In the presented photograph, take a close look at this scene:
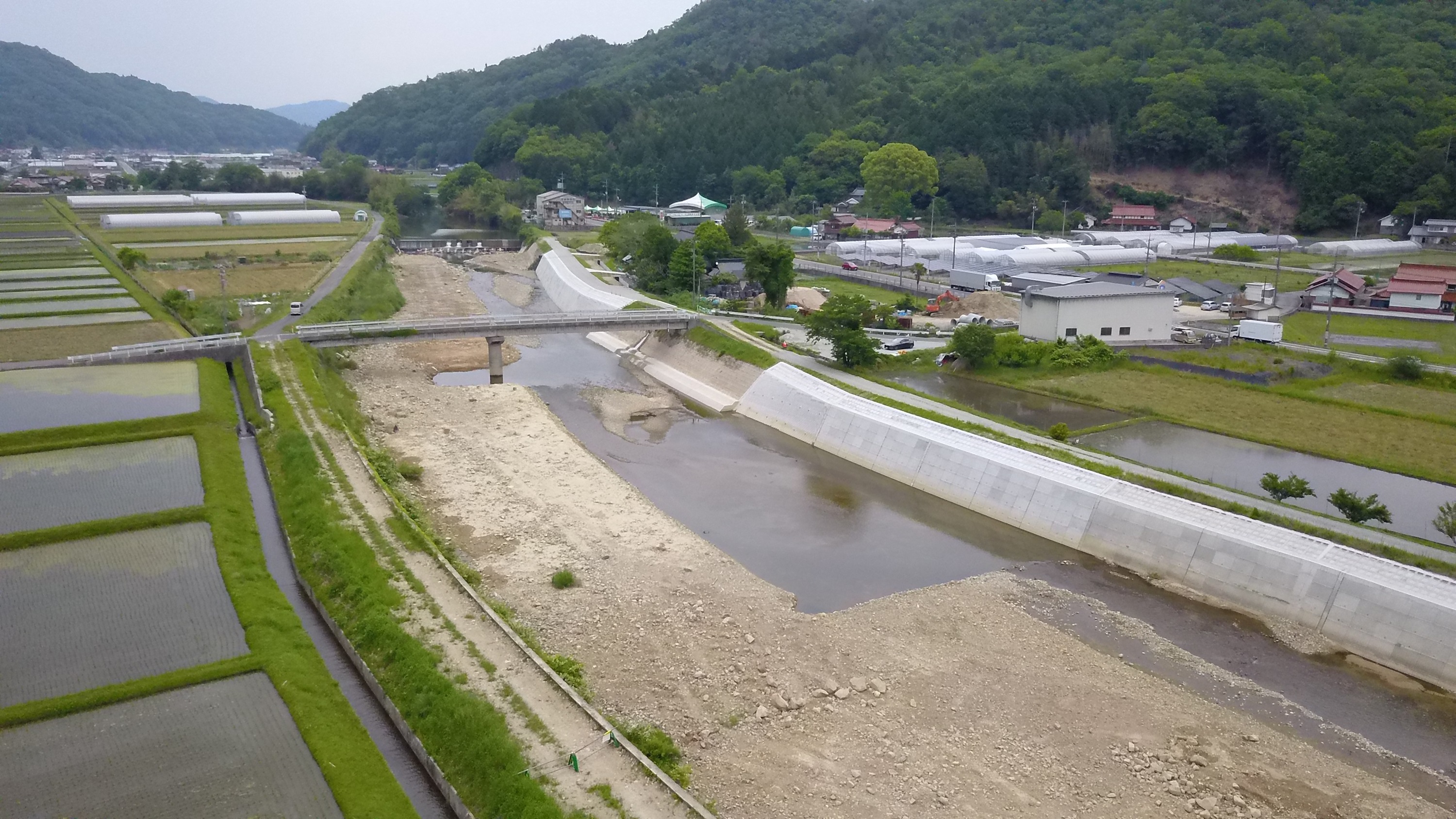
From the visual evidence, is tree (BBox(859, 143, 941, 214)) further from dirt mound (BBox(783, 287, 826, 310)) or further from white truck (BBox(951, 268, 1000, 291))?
dirt mound (BBox(783, 287, 826, 310))

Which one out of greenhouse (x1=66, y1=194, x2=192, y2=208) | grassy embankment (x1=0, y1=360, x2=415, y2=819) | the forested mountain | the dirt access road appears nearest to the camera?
grassy embankment (x1=0, y1=360, x2=415, y2=819)

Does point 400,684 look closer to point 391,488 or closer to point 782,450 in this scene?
point 391,488

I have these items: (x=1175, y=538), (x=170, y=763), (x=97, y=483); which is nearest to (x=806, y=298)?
(x=1175, y=538)

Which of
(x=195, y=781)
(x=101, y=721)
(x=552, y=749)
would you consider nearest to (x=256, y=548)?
(x=101, y=721)

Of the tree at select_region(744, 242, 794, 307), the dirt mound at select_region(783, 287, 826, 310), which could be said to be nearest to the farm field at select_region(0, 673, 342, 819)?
the tree at select_region(744, 242, 794, 307)

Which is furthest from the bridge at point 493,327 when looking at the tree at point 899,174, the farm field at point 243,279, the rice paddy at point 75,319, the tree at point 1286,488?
the tree at point 899,174
